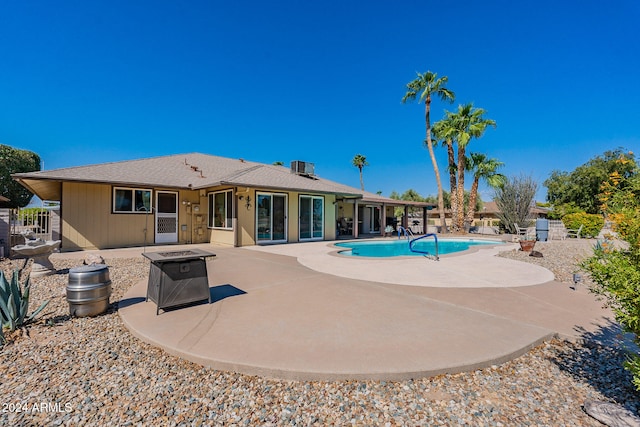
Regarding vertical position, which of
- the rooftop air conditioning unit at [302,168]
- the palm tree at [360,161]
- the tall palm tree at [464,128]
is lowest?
the rooftop air conditioning unit at [302,168]

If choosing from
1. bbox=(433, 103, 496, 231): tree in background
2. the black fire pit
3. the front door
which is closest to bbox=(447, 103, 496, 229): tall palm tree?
bbox=(433, 103, 496, 231): tree in background

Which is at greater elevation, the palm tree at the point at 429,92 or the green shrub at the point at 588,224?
the palm tree at the point at 429,92

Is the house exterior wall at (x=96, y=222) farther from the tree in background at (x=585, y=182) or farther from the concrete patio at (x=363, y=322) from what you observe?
the tree in background at (x=585, y=182)

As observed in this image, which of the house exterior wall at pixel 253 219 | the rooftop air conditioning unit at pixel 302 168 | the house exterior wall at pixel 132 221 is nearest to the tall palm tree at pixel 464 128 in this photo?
the house exterior wall at pixel 253 219

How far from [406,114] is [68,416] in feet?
87.7

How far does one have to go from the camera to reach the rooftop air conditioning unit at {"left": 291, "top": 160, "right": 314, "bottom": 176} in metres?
17.1

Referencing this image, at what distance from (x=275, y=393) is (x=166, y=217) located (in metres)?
12.2

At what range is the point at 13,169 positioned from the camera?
89.1ft

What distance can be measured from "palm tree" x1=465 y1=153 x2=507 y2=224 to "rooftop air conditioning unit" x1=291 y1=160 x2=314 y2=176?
43.5 ft

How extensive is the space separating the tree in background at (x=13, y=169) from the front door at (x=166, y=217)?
978 inches

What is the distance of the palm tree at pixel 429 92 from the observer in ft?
69.1

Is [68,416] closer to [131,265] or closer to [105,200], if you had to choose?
[131,265]

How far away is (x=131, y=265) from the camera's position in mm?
7840

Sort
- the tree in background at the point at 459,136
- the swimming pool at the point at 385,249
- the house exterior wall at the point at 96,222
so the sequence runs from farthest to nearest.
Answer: the tree in background at the point at 459,136, the swimming pool at the point at 385,249, the house exterior wall at the point at 96,222
